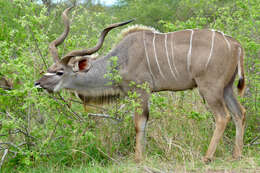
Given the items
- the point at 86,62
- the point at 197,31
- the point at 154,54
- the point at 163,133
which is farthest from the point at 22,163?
the point at 197,31

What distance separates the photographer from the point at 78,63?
4.00 meters

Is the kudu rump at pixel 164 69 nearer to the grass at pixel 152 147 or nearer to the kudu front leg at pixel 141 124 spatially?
the kudu front leg at pixel 141 124

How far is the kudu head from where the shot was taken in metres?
3.84

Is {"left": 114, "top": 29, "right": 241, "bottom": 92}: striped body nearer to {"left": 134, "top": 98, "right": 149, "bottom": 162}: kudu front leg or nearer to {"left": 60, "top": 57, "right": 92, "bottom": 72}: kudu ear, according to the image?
{"left": 134, "top": 98, "right": 149, "bottom": 162}: kudu front leg

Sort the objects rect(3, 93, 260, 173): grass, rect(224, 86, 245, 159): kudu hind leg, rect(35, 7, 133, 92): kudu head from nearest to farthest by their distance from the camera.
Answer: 1. rect(3, 93, 260, 173): grass
2. rect(224, 86, 245, 159): kudu hind leg
3. rect(35, 7, 133, 92): kudu head

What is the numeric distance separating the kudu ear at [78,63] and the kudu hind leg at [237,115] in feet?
4.62

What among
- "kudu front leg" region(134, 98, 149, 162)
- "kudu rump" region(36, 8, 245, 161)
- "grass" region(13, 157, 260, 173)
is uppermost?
"kudu rump" region(36, 8, 245, 161)

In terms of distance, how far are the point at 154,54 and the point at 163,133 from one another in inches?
31.8

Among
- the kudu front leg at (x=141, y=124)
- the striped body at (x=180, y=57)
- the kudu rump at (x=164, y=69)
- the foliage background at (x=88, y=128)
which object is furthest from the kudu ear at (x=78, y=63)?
the kudu front leg at (x=141, y=124)

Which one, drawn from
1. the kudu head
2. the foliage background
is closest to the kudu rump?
the kudu head

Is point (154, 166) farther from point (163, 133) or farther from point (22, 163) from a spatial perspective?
point (22, 163)

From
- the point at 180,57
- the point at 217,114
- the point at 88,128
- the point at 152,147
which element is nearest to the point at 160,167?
the point at 152,147

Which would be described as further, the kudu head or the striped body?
the kudu head

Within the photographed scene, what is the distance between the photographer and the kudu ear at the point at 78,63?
12.9ft
